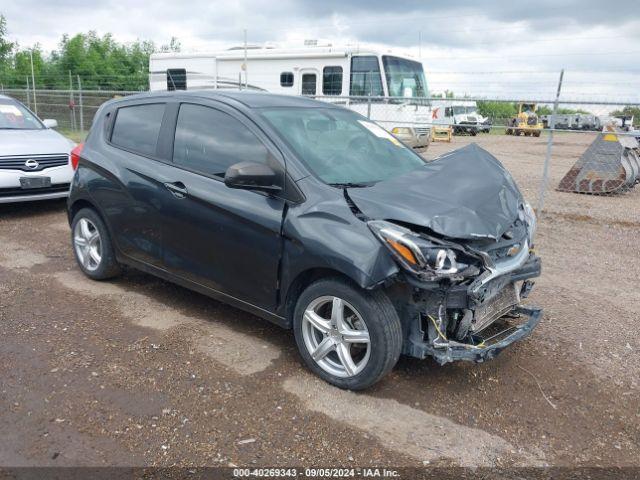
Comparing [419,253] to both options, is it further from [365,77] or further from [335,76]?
[335,76]

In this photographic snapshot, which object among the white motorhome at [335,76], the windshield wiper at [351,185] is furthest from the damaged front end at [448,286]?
the white motorhome at [335,76]

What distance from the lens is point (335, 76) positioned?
14.6 m

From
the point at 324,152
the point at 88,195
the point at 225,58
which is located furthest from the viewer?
the point at 225,58

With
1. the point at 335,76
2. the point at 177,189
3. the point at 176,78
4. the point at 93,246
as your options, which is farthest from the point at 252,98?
the point at 176,78

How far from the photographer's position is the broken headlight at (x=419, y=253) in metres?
3.02

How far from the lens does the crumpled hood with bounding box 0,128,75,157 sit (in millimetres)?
7578

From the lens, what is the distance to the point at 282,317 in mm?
3691

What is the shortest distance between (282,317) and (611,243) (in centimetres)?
543

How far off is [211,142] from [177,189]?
0.43 m

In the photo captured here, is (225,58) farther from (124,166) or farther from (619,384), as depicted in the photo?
(619,384)

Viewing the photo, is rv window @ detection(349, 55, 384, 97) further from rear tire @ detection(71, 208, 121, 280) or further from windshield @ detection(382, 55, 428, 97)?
rear tire @ detection(71, 208, 121, 280)

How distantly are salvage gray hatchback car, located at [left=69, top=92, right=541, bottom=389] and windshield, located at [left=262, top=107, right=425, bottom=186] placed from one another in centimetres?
1

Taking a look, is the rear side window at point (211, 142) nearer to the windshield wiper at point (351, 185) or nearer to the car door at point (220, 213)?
the car door at point (220, 213)

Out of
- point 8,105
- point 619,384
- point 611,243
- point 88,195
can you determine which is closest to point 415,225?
point 619,384
